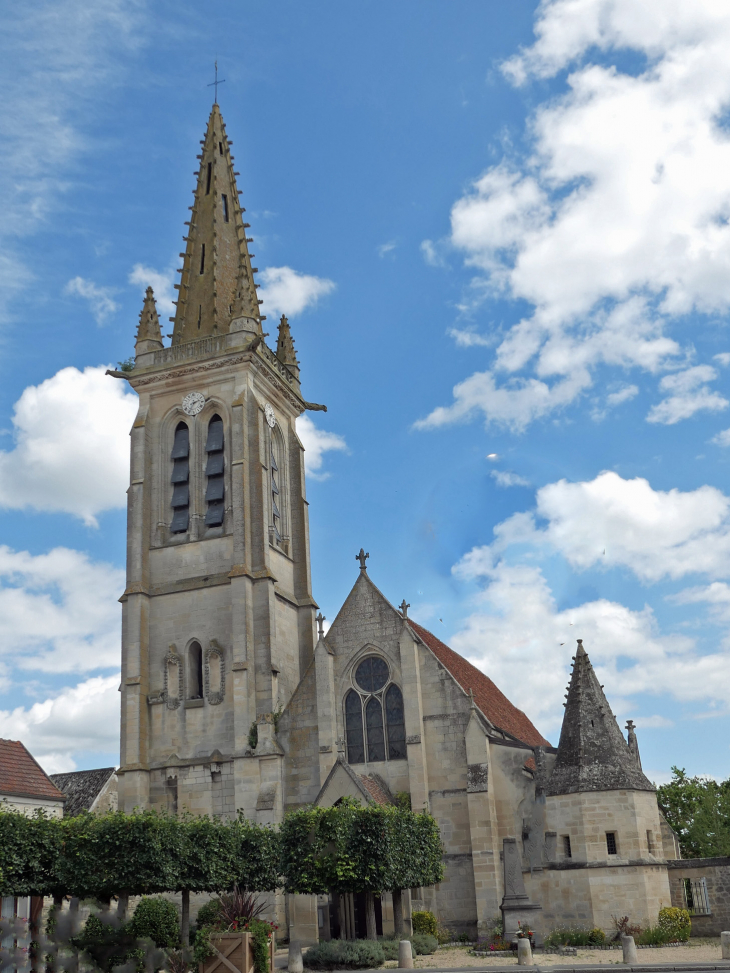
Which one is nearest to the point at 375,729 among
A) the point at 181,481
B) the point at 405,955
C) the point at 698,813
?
the point at 405,955

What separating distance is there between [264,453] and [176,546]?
200 inches

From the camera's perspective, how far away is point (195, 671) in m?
36.8

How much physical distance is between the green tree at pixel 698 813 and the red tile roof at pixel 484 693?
1054 centimetres

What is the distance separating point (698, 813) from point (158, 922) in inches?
1241

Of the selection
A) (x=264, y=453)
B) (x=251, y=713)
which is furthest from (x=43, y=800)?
(x=264, y=453)

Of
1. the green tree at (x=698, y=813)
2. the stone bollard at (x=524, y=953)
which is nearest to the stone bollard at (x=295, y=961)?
the stone bollard at (x=524, y=953)

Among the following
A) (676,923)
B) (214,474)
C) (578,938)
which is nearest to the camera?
(578,938)

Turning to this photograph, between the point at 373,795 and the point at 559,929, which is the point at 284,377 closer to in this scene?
the point at 373,795

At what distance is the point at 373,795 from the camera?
30984mm

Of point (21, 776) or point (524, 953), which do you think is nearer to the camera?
point (524, 953)

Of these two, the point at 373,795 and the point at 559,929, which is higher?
the point at 373,795

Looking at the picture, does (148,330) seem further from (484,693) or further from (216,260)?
(484,693)

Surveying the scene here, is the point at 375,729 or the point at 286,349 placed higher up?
the point at 286,349

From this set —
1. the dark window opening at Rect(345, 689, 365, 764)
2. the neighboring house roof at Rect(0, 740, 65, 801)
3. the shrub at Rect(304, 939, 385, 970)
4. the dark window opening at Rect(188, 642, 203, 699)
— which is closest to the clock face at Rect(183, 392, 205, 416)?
the dark window opening at Rect(188, 642, 203, 699)
